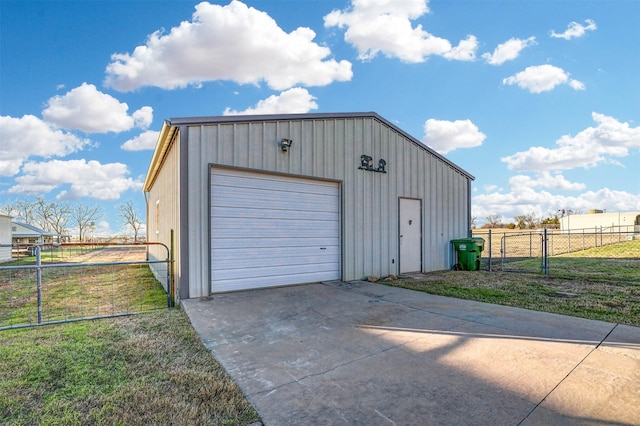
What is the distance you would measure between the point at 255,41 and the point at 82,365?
33.8 feet

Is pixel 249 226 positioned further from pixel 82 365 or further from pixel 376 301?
pixel 82 365

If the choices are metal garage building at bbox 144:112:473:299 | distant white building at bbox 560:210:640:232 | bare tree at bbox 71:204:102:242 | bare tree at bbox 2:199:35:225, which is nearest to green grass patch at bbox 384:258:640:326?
metal garage building at bbox 144:112:473:299

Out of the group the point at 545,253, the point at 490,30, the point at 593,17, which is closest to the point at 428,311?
the point at 545,253

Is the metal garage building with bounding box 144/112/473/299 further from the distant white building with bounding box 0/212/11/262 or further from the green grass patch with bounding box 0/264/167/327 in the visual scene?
the distant white building with bounding box 0/212/11/262

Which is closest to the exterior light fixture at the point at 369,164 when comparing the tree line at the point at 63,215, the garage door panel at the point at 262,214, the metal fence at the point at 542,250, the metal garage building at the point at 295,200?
the metal garage building at the point at 295,200

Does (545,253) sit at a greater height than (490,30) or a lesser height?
lesser

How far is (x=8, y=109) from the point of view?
12.3 m

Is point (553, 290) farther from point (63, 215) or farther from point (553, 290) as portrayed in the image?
point (63, 215)

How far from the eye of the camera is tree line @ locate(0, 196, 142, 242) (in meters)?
36.7

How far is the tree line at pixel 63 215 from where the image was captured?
36709 mm

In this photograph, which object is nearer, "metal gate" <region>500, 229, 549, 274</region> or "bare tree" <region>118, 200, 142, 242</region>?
"metal gate" <region>500, 229, 549, 274</region>

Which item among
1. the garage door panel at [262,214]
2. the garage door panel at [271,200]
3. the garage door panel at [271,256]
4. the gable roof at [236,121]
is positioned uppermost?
the gable roof at [236,121]

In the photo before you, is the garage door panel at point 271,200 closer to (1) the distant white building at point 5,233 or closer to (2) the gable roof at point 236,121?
(2) the gable roof at point 236,121

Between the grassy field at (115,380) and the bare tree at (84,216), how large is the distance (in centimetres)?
4405
